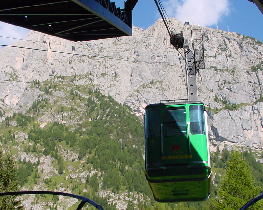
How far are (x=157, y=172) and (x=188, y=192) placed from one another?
181 centimetres

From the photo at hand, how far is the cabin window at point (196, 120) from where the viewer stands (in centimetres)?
1430

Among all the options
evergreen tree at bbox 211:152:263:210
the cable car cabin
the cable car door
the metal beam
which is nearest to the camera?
the metal beam

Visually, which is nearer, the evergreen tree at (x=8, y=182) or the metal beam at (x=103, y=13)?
the metal beam at (x=103, y=13)

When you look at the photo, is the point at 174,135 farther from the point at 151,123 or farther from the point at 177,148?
the point at 151,123

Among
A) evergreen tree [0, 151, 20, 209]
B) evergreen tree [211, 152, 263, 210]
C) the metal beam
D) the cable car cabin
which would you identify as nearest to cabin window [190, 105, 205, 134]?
the cable car cabin

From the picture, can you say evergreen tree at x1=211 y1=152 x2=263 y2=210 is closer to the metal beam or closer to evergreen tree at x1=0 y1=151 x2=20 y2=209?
evergreen tree at x1=0 y1=151 x2=20 y2=209

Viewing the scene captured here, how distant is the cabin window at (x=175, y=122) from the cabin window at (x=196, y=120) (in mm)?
265

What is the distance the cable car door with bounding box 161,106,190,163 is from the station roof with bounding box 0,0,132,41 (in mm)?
3521

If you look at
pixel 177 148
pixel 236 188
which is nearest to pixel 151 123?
pixel 177 148

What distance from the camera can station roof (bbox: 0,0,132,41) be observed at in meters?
9.30

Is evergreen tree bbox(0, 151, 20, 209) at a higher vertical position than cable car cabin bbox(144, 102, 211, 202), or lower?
lower

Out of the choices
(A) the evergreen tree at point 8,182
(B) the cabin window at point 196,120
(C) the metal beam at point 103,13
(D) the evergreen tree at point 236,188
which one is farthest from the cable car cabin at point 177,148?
(A) the evergreen tree at point 8,182

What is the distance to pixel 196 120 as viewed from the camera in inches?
563

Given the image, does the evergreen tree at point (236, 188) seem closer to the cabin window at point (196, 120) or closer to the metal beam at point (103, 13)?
the cabin window at point (196, 120)
